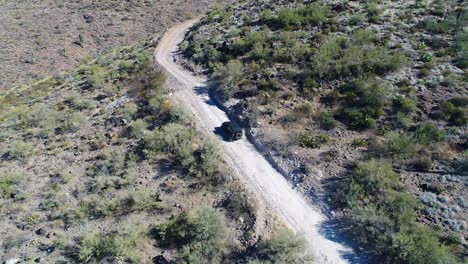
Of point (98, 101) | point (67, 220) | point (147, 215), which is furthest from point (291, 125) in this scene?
point (98, 101)

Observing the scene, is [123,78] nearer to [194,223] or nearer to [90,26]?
[194,223]

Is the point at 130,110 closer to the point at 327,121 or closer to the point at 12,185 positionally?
the point at 12,185

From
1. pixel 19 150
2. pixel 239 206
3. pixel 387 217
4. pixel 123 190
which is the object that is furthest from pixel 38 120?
pixel 387 217

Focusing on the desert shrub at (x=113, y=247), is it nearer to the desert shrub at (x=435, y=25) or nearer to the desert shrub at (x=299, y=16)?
the desert shrub at (x=299, y=16)

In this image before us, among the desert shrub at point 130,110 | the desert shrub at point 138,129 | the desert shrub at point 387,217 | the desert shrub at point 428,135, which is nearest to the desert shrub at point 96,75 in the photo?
the desert shrub at point 130,110

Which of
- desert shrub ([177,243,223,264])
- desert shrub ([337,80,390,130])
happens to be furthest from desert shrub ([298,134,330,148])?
desert shrub ([177,243,223,264])
